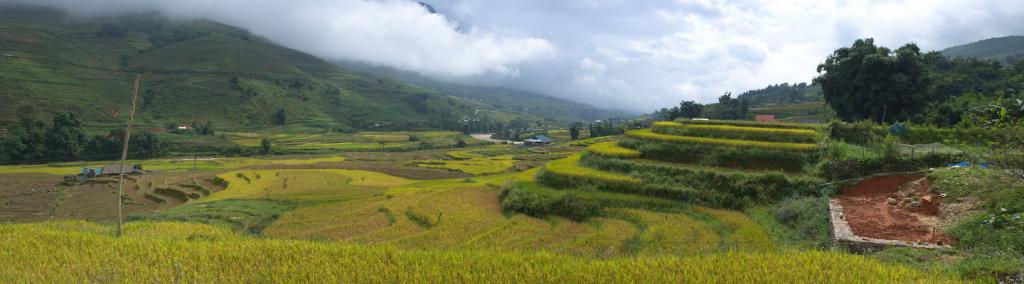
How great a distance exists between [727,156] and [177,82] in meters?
112

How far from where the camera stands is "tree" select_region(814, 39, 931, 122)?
2975cm

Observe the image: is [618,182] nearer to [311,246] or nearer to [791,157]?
[791,157]

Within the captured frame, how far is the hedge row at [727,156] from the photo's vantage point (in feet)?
68.5

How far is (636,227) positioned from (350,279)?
1284 cm

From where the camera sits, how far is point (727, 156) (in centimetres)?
2198

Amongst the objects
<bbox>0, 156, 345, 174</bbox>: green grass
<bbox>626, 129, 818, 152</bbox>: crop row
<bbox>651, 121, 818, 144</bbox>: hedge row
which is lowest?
<bbox>0, 156, 345, 174</bbox>: green grass

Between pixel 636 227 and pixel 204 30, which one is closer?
pixel 636 227

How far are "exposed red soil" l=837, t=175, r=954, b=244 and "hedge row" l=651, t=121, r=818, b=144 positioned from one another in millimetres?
5110

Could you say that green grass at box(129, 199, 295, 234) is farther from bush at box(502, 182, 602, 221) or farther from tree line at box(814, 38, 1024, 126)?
tree line at box(814, 38, 1024, 126)

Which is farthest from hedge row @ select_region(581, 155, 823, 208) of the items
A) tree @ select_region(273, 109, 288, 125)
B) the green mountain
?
tree @ select_region(273, 109, 288, 125)

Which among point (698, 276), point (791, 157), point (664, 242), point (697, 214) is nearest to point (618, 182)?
point (697, 214)

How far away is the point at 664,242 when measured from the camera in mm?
14375

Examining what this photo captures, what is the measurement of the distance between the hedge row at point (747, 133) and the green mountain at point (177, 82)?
8138 centimetres

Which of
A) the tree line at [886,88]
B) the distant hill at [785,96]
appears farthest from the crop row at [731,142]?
the distant hill at [785,96]
